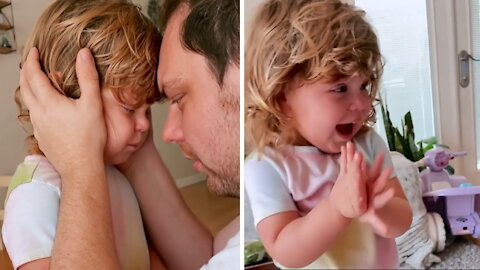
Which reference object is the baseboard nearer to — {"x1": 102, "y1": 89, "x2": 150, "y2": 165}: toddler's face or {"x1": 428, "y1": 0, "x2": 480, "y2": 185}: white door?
{"x1": 102, "y1": 89, "x2": 150, "y2": 165}: toddler's face

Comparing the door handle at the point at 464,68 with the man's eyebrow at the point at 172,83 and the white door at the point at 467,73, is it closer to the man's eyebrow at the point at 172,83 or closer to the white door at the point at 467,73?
the white door at the point at 467,73

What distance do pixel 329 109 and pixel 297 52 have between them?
0.11 m

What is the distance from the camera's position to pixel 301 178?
1043mm

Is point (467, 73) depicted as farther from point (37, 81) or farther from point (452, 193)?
point (37, 81)

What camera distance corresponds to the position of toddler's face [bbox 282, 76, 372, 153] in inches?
40.0

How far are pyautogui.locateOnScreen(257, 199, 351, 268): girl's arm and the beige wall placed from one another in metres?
0.17

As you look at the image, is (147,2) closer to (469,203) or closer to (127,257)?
(127,257)

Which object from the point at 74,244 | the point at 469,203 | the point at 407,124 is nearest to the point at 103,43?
the point at 74,244

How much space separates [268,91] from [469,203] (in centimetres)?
38

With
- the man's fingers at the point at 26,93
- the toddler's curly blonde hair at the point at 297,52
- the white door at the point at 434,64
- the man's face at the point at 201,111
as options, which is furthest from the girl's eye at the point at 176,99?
the white door at the point at 434,64

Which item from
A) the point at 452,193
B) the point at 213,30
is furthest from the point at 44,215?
the point at 452,193

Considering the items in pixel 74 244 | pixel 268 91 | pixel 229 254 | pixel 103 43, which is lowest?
pixel 229 254

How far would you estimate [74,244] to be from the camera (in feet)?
3.39

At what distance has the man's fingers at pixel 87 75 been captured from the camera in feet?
3.43
